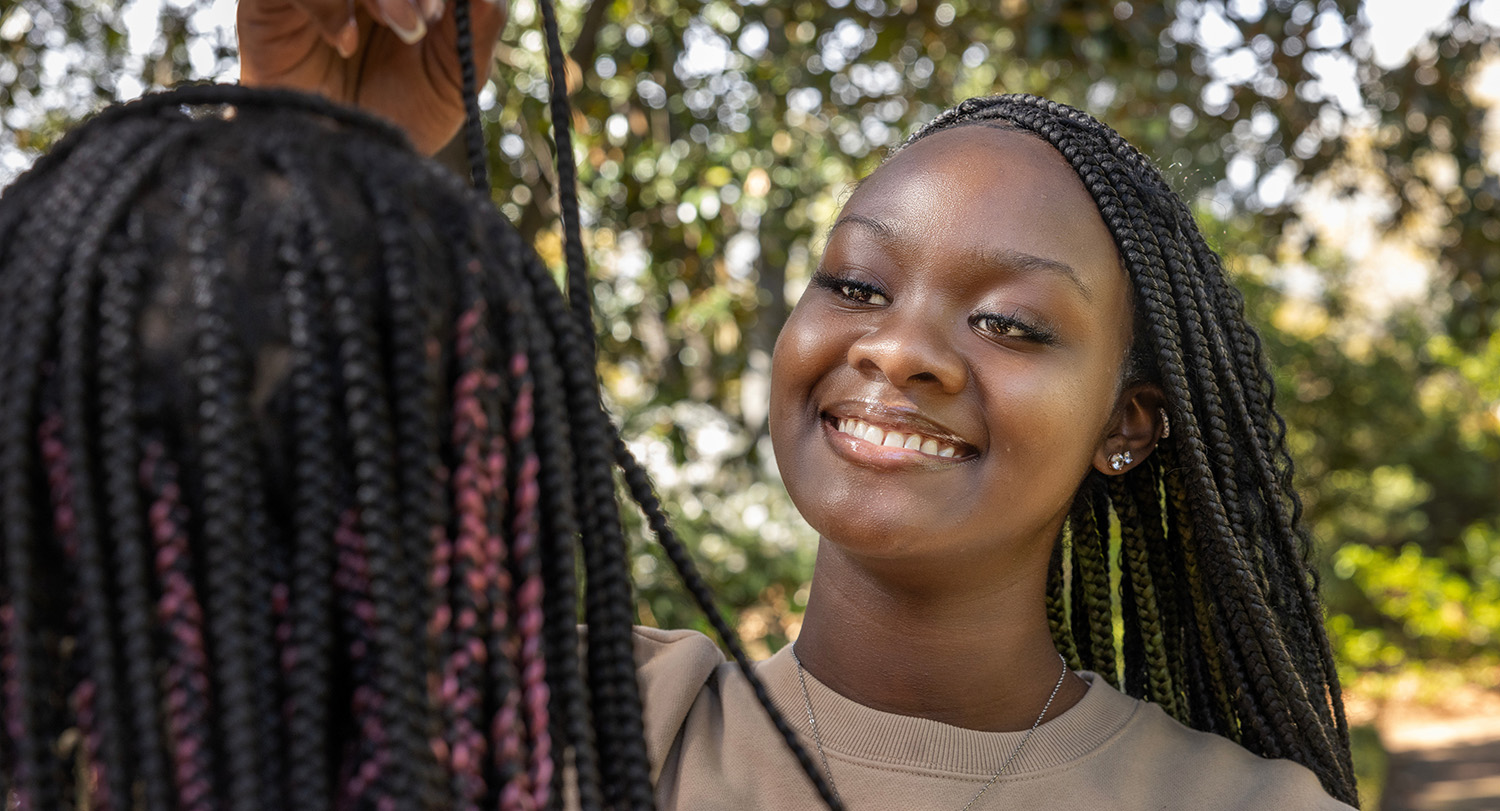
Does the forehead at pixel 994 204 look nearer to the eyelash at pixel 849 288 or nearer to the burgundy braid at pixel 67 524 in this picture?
the eyelash at pixel 849 288

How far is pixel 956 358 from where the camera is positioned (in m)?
1.65

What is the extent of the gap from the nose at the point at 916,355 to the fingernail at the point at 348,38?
71cm

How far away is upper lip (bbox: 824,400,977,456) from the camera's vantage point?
1.64 meters

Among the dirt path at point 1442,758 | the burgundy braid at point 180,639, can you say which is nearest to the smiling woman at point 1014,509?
the burgundy braid at point 180,639

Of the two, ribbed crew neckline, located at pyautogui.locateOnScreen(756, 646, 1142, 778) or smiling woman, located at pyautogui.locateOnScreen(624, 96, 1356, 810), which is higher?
smiling woman, located at pyautogui.locateOnScreen(624, 96, 1356, 810)

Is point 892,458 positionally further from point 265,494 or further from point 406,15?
point 265,494

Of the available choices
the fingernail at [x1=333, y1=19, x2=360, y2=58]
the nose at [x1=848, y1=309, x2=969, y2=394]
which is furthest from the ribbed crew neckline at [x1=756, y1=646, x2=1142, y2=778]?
the fingernail at [x1=333, y1=19, x2=360, y2=58]

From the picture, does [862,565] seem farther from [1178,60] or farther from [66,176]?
[1178,60]

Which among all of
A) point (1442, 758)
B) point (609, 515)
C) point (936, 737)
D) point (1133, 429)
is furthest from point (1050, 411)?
point (1442, 758)

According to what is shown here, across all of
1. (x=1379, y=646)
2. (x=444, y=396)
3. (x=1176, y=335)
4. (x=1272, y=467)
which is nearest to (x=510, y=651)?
(x=444, y=396)

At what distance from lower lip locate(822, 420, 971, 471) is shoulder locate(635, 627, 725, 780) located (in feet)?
1.22

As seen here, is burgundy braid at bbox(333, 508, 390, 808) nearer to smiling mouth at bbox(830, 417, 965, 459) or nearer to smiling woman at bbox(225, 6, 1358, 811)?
smiling woman at bbox(225, 6, 1358, 811)

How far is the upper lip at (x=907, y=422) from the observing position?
5.38 ft

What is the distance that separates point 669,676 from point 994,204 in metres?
0.77
